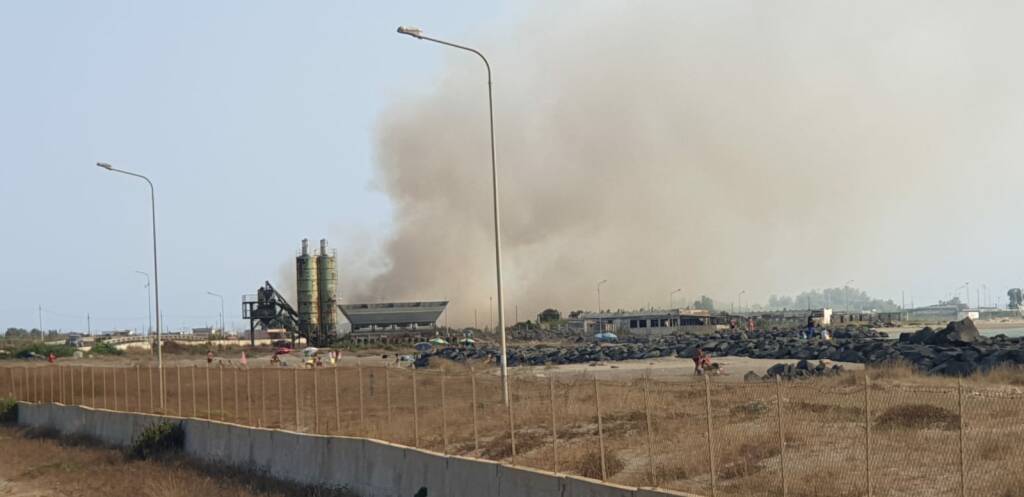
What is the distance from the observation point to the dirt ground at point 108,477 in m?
25.8

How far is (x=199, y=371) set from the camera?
133 feet

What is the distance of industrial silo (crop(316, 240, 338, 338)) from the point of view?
12612 centimetres

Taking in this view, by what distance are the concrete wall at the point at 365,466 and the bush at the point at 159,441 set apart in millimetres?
329

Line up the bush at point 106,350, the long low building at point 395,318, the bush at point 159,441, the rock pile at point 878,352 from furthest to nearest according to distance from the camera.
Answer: the long low building at point 395,318 < the bush at point 106,350 < the rock pile at point 878,352 < the bush at point 159,441

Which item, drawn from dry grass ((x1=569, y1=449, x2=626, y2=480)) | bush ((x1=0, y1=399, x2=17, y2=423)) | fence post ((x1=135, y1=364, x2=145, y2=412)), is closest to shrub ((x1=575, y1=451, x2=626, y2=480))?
dry grass ((x1=569, y1=449, x2=626, y2=480))


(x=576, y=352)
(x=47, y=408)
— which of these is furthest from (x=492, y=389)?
(x=576, y=352)

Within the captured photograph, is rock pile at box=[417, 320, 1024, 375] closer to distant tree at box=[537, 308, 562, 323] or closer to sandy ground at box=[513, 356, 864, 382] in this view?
sandy ground at box=[513, 356, 864, 382]

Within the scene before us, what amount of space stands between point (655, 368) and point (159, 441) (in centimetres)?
3206

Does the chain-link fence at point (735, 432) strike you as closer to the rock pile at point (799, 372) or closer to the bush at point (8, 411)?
the rock pile at point (799, 372)

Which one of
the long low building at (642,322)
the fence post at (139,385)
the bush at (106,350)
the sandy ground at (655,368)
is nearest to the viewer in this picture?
the fence post at (139,385)

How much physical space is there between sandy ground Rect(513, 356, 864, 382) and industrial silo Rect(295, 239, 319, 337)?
60812 millimetres

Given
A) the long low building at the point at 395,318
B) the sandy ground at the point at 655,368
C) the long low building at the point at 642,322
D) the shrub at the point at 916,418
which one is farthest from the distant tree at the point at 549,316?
the shrub at the point at 916,418

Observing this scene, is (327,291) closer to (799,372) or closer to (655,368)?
(655,368)

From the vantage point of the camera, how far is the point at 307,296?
126562 millimetres
